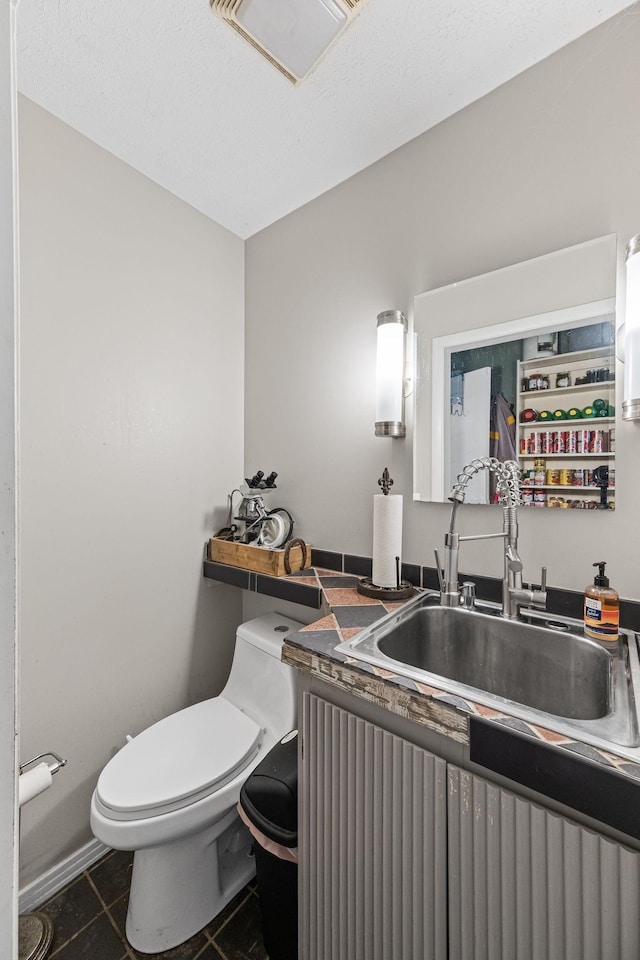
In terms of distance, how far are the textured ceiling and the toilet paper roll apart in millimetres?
2011

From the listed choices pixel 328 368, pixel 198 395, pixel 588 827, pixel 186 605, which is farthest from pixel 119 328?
pixel 588 827

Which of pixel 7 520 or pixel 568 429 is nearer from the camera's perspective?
pixel 7 520

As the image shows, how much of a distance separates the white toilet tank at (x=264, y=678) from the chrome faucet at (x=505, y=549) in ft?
2.04

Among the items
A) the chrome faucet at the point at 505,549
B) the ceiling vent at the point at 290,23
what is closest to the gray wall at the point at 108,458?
the ceiling vent at the point at 290,23

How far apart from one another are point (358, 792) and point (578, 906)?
0.39 m

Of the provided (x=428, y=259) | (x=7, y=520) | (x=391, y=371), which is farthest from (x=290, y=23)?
(x=7, y=520)

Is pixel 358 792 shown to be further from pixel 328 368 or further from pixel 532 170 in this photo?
pixel 532 170

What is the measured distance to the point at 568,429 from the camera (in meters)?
1.12

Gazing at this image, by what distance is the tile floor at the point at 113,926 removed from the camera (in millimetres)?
1120

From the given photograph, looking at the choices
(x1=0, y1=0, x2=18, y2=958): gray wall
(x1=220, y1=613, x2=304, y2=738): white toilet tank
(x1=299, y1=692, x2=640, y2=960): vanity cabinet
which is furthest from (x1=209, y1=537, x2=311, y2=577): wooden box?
(x1=0, y1=0, x2=18, y2=958): gray wall

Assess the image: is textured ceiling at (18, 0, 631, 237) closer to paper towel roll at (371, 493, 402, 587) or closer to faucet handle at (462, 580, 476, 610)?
paper towel roll at (371, 493, 402, 587)

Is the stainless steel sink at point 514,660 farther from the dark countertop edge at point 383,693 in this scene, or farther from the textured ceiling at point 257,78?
the textured ceiling at point 257,78

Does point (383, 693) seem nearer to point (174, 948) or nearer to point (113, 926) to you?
point (174, 948)

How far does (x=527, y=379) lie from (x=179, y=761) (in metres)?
1.55
